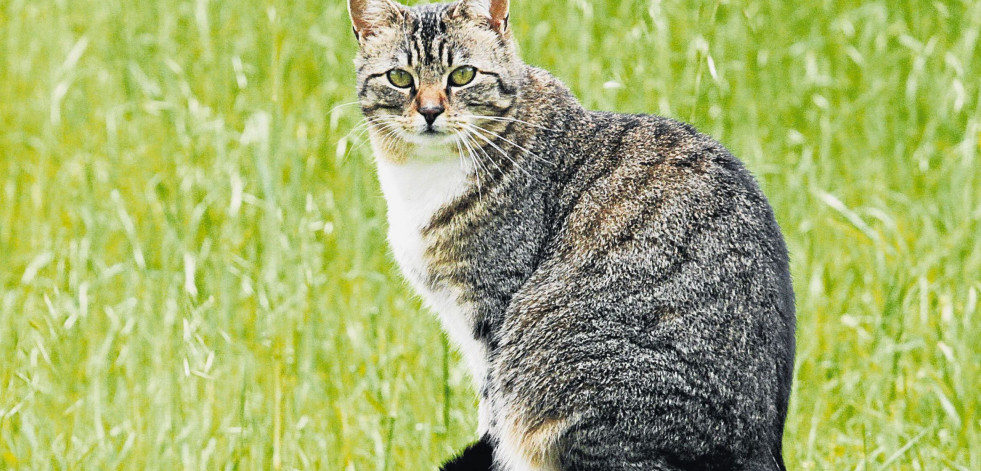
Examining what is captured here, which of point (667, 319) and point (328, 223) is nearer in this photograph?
point (667, 319)

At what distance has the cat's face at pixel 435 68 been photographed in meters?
3.82

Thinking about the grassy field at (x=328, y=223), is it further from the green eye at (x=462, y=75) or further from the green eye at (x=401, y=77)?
the green eye at (x=462, y=75)

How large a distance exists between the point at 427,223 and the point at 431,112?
1.20 ft

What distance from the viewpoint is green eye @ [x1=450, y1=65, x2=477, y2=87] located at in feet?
12.7

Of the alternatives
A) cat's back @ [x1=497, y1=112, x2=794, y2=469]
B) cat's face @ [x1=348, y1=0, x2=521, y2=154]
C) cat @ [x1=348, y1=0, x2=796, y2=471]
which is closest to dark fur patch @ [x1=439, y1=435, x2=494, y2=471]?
cat @ [x1=348, y1=0, x2=796, y2=471]

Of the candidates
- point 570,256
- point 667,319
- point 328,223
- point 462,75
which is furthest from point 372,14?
point 667,319

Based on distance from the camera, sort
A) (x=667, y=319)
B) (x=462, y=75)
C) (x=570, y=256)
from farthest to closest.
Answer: (x=462, y=75) < (x=570, y=256) < (x=667, y=319)

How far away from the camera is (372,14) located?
3.96 meters

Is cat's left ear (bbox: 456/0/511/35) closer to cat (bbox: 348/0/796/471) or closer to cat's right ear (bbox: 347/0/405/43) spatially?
cat (bbox: 348/0/796/471)

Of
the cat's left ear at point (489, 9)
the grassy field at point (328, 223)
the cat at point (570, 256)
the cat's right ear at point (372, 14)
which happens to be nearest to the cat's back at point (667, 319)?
the cat at point (570, 256)

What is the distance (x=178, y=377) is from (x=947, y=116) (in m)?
3.73

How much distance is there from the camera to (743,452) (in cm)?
336

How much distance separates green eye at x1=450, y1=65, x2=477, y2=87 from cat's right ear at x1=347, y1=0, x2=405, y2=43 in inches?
10.1

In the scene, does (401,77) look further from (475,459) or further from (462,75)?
(475,459)
